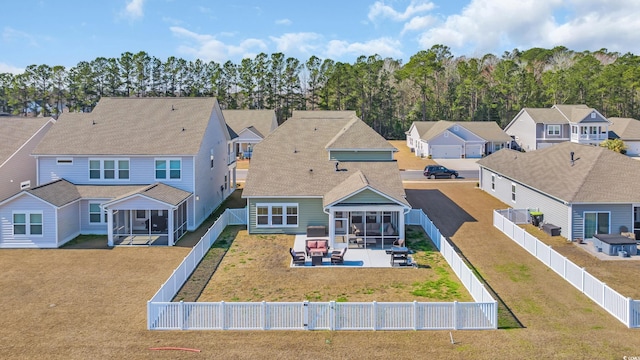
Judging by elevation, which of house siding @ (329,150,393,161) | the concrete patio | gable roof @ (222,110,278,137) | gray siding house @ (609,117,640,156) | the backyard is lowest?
the backyard

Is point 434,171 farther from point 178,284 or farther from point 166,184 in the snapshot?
point 178,284

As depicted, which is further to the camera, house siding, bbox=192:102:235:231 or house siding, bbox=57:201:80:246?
house siding, bbox=192:102:235:231

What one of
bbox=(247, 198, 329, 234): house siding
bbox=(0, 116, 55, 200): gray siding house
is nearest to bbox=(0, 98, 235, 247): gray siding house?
bbox=(0, 116, 55, 200): gray siding house

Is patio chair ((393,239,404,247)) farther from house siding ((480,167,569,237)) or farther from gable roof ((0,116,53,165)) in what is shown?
gable roof ((0,116,53,165))

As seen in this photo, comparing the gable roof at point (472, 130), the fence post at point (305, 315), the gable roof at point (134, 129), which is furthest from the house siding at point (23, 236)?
the gable roof at point (472, 130)

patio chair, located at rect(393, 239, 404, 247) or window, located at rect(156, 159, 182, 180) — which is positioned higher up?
window, located at rect(156, 159, 182, 180)

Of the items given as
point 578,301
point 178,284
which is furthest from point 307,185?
point 578,301

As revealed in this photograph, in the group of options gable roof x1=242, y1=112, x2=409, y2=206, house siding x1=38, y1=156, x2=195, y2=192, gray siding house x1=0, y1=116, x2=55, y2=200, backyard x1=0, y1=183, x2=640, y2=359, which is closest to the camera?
backyard x1=0, y1=183, x2=640, y2=359

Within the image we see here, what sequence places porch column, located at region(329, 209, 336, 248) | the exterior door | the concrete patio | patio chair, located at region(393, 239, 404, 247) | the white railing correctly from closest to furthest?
1. the white railing
2. the concrete patio
3. patio chair, located at region(393, 239, 404, 247)
4. porch column, located at region(329, 209, 336, 248)
5. the exterior door
